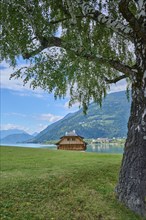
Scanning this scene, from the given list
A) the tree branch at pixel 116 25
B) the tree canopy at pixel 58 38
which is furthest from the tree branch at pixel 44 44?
the tree branch at pixel 116 25

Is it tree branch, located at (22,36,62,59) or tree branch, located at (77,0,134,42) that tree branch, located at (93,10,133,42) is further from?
tree branch, located at (22,36,62,59)

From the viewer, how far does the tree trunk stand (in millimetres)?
9047

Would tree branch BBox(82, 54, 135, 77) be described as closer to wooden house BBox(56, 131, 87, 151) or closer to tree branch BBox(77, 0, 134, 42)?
tree branch BBox(77, 0, 134, 42)

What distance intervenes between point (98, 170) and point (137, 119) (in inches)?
180

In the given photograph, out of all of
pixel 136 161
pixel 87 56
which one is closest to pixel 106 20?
pixel 87 56

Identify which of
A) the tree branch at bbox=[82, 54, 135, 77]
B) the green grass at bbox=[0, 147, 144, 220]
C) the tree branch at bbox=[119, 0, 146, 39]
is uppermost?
the tree branch at bbox=[119, 0, 146, 39]

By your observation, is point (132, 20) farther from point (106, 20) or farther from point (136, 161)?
point (136, 161)

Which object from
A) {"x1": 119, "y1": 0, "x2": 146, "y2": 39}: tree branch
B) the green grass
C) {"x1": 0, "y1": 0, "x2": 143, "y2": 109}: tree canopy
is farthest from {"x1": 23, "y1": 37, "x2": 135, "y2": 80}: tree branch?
the green grass

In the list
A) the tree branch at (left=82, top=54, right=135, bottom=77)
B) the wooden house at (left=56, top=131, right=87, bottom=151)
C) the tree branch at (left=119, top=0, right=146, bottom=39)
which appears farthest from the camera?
the wooden house at (left=56, top=131, right=87, bottom=151)

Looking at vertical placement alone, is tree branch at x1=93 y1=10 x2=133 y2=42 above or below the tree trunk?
above

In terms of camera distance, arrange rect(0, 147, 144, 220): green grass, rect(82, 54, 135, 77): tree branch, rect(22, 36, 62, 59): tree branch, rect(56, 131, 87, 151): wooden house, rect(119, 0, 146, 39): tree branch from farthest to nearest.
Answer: rect(56, 131, 87, 151): wooden house < rect(22, 36, 62, 59): tree branch < rect(82, 54, 135, 77): tree branch < rect(119, 0, 146, 39): tree branch < rect(0, 147, 144, 220): green grass

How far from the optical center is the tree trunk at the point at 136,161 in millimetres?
9047

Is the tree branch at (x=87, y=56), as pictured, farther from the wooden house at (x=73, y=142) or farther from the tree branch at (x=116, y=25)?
the wooden house at (x=73, y=142)

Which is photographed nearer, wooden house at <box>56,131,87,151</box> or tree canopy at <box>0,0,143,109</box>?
tree canopy at <box>0,0,143,109</box>
